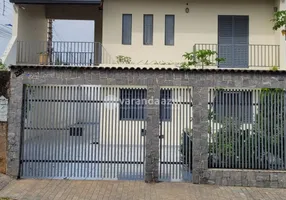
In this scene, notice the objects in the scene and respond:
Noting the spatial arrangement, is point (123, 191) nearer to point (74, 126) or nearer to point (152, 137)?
point (152, 137)

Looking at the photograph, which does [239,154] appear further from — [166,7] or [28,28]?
[28,28]

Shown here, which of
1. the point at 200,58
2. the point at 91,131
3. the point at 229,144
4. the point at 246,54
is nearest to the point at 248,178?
the point at 229,144

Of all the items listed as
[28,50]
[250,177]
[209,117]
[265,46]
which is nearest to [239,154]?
[250,177]

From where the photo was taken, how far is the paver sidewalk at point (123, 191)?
6.70m

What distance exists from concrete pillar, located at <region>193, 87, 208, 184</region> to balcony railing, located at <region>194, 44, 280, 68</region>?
6146 mm

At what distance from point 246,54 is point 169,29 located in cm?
357

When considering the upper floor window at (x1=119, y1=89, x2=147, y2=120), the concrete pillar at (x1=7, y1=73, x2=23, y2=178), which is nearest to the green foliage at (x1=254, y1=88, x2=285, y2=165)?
the upper floor window at (x1=119, y1=89, x2=147, y2=120)

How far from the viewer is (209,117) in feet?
25.4

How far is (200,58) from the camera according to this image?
1226 centimetres

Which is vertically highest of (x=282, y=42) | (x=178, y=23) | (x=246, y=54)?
(x=178, y=23)

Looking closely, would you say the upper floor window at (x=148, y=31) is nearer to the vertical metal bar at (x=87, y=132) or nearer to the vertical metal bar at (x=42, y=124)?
the vertical metal bar at (x=87, y=132)

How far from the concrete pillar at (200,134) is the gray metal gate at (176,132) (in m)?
0.17

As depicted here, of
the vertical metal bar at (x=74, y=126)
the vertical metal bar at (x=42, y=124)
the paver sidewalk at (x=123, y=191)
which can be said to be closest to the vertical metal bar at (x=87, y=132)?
the vertical metal bar at (x=74, y=126)

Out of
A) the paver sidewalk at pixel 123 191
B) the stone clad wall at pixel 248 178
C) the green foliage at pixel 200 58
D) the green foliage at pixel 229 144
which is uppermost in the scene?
the green foliage at pixel 200 58
